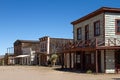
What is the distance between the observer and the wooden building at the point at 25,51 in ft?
231

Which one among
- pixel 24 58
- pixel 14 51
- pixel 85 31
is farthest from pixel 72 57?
pixel 14 51

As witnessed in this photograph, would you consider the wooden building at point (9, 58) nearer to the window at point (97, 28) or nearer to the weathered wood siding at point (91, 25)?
the weathered wood siding at point (91, 25)

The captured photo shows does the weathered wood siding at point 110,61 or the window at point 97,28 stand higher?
the window at point 97,28

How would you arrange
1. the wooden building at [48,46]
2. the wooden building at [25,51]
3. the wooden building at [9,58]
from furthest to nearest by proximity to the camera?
1. the wooden building at [9,58]
2. the wooden building at [25,51]
3. the wooden building at [48,46]

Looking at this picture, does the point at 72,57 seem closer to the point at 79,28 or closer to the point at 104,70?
the point at 79,28

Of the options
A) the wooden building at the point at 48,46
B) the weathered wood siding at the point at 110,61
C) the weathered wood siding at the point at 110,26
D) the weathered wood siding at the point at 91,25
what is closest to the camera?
the weathered wood siding at the point at 110,61

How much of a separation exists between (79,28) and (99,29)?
7.37 metres

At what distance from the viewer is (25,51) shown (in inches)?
3110

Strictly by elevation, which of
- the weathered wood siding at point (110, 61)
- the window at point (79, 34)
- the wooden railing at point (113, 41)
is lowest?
the weathered wood siding at point (110, 61)

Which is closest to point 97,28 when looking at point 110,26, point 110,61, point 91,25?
point 91,25

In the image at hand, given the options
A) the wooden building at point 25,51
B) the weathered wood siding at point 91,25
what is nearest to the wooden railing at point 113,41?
the weathered wood siding at point 91,25

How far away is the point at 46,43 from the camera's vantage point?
6444 centimetres

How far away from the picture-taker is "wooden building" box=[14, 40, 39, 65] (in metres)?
70.5

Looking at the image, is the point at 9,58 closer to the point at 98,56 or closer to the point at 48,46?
the point at 48,46
